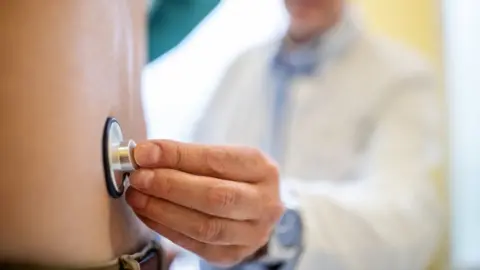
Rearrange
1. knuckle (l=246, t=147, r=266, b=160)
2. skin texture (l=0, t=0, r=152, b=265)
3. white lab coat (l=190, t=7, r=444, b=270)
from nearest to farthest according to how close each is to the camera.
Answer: skin texture (l=0, t=0, r=152, b=265) < knuckle (l=246, t=147, r=266, b=160) < white lab coat (l=190, t=7, r=444, b=270)

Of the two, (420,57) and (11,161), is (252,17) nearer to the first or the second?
(420,57)

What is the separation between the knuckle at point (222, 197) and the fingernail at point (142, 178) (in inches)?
1.4

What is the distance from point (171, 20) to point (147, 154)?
0.37 metres

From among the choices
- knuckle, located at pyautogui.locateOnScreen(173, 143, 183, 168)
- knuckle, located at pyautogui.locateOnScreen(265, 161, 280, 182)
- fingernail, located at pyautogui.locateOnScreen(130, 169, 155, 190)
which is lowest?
knuckle, located at pyautogui.locateOnScreen(265, 161, 280, 182)

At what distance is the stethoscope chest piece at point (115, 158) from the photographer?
307mm

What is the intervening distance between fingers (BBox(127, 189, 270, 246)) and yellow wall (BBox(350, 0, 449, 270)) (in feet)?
2.44

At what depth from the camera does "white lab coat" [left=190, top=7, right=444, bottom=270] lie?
880 mm

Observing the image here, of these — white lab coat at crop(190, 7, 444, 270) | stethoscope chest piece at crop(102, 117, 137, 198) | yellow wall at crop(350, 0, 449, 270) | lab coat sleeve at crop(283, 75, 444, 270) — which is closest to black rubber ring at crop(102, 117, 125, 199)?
stethoscope chest piece at crop(102, 117, 137, 198)

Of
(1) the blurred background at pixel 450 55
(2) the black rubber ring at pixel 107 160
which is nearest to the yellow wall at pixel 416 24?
(1) the blurred background at pixel 450 55

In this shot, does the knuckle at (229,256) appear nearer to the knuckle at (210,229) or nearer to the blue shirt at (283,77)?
the knuckle at (210,229)

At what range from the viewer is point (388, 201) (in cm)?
78

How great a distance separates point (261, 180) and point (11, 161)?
157mm

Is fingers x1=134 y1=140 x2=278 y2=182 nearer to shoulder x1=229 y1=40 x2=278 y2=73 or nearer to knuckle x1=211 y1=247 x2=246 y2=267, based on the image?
knuckle x1=211 y1=247 x2=246 y2=267

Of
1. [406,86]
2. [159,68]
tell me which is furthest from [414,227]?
[159,68]
